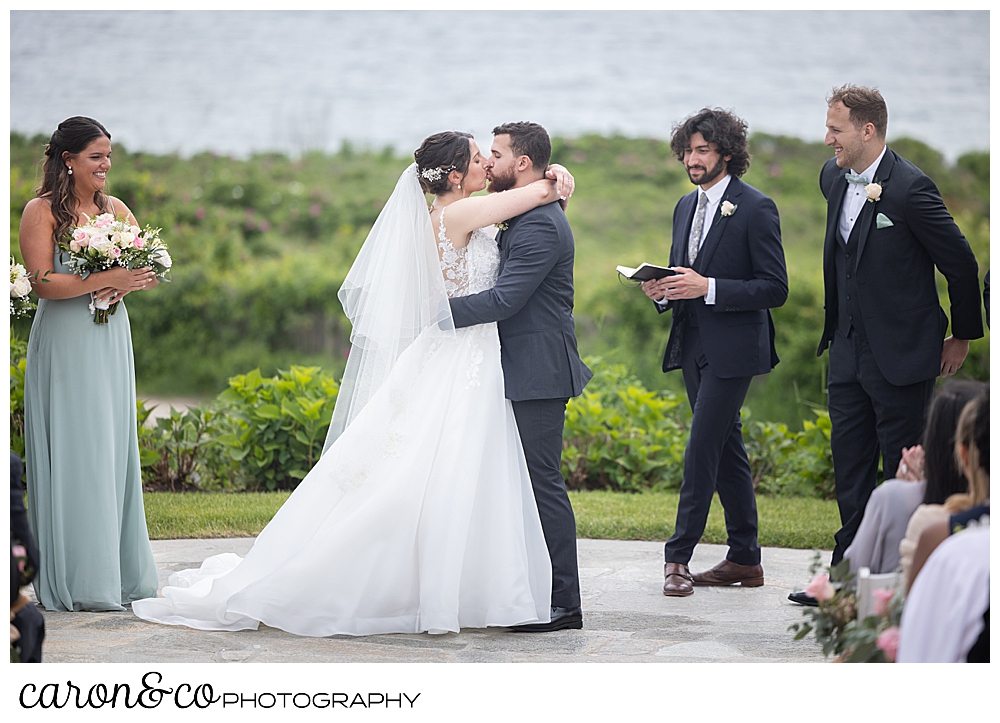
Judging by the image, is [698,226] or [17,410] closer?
[698,226]

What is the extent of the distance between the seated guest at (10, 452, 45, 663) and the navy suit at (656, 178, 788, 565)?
2529 millimetres

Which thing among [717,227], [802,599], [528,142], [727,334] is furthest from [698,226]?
[802,599]

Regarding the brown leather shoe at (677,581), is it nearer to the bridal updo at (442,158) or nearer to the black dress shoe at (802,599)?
the black dress shoe at (802,599)

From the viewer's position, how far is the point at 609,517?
5.54m

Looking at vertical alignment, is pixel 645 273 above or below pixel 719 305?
above

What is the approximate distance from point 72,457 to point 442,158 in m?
1.80

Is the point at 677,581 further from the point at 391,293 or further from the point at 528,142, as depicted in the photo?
the point at 528,142

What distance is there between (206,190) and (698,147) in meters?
8.29

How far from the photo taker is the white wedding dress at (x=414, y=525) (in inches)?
136

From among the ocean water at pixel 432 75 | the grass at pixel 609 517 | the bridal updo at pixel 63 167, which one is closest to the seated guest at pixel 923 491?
the grass at pixel 609 517

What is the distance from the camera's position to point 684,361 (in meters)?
4.33

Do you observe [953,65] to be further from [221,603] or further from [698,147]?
[221,603]

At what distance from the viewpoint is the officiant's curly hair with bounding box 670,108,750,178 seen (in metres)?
4.12

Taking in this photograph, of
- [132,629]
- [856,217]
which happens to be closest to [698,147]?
[856,217]
